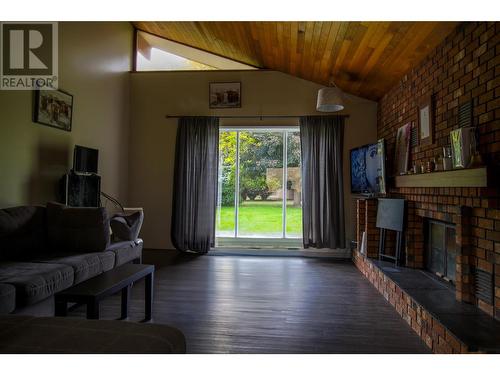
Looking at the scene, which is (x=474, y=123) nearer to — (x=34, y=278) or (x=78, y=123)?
(x=34, y=278)

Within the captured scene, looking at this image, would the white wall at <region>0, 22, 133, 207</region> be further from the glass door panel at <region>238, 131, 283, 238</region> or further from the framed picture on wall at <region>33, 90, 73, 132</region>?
the glass door panel at <region>238, 131, 283, 238</region>

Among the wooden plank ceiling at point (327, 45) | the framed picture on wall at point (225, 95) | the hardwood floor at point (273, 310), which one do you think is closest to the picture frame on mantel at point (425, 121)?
the wooden plank ceiling at point (327, 45)

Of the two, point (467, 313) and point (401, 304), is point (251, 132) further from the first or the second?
point (467, 313)

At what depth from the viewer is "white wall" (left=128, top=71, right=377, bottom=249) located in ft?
18.2

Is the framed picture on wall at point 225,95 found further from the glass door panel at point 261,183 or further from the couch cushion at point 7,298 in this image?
the couch cushion at point 7,298

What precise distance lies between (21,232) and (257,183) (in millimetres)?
3398

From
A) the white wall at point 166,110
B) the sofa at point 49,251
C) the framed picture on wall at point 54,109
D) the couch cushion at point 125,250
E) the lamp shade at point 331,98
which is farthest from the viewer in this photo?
the white wall at point 166,110

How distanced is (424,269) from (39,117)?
4318mm

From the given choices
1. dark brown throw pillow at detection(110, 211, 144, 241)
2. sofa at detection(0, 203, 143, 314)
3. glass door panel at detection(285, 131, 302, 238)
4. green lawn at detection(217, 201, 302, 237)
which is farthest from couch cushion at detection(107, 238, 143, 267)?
glass door panel at detection(285, 131, 302, 238)

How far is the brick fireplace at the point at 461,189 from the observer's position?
87.3 inches

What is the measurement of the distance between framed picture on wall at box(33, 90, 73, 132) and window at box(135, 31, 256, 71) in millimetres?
A: 1990

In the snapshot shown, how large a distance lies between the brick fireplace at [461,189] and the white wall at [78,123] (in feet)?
12.4

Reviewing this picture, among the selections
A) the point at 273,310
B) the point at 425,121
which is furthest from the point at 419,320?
the point at 425,121

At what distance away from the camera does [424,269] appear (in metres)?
3.49
